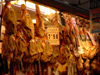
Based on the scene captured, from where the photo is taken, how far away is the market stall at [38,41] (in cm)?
253

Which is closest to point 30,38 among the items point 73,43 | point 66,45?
point 66,45

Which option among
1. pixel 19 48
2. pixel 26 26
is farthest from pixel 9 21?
pixel 19 48

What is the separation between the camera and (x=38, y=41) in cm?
300

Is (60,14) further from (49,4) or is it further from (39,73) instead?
(39,73)

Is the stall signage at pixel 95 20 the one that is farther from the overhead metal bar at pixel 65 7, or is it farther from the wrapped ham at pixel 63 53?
the wrapped ham at pixel 63 53

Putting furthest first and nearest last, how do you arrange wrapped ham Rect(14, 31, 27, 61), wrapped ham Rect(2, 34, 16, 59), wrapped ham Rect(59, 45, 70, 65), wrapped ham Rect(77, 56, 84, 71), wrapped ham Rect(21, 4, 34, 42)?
wrapped ham Rect(77, 56, 84, 71) → wrapped ham Rect(59, 45, 70, 65) → wrapped ham Rect(21, 4, 34, 42) → wrapped ham Rect(14, 31, 27, 61) → wrapped ham Rect(2, 34, 16, 59)

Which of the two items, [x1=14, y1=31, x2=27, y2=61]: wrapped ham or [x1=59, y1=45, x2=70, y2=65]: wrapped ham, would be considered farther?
[x1=59, y1=45, x2=70, y2=65]: wrapped ham

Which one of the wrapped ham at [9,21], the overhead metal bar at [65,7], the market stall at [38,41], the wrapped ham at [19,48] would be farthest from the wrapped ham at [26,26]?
the overhead metal bar at [65,7]

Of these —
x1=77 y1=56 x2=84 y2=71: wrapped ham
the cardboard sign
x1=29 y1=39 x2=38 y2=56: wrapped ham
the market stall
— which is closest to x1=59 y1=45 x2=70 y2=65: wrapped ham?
the market stall

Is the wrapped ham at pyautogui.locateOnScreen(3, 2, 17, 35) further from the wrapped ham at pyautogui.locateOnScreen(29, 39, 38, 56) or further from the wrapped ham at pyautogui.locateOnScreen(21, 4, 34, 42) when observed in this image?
the wrapped ham at pyautogui.locateOnScreen(29, 39, 38, 56)

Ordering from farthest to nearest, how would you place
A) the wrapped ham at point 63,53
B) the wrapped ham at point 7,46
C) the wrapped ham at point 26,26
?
the wrapped ham at point 63,53, the wrapped ham at point 26,26, the wrapped ham at point 7,46

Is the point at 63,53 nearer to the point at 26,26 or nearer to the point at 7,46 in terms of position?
the point at 26,26

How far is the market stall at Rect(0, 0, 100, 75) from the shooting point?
253cm

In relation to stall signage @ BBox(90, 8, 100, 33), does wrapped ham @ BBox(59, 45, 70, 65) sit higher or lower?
lower
